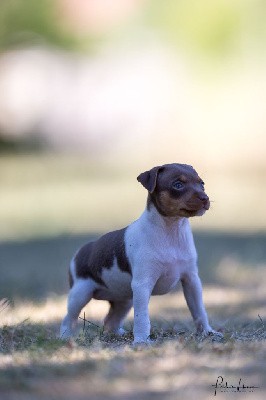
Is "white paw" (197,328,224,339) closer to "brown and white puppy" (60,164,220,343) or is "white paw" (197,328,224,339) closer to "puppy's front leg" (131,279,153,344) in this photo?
"brown and white puppy" (60,164,220,343)

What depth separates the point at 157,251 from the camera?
654 centimetres

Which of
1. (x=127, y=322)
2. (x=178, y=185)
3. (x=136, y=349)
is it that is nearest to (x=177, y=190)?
(x=178, y=185)

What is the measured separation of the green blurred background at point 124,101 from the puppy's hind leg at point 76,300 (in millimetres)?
10238

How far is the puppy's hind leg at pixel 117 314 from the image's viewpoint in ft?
23.7

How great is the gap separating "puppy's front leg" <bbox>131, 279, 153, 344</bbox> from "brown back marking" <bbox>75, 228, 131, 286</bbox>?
21 centimetres

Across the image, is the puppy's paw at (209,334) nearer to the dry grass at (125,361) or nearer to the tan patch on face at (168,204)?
the dry grass at (125,361)

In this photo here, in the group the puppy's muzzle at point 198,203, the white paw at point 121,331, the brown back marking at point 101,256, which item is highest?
the puppy's muzzle at point 198,203

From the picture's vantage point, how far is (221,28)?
30.7m

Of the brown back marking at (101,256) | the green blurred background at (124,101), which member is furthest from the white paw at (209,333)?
the green blurred background at (124,101)

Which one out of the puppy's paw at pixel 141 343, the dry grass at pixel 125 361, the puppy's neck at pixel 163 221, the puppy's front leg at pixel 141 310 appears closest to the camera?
the dry grass at pixel 125 361

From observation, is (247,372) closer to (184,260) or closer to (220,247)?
(184,260)

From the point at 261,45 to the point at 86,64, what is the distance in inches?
269

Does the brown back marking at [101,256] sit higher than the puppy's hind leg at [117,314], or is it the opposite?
the brown back marking at [101,256]

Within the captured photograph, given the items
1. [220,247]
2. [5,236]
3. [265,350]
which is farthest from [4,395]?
[5,236]
